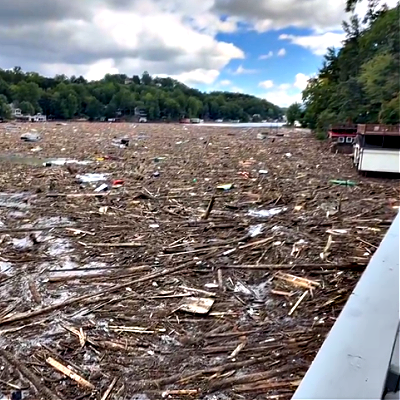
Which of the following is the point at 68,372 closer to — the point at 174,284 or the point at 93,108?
the point at 174,284

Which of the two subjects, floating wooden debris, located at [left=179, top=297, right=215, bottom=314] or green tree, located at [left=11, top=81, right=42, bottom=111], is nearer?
floating wooden debris, located at [left=179, top=297, right=215, bottom=314]

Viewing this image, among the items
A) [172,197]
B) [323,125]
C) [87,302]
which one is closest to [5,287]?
[87,302]

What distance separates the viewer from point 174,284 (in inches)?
148

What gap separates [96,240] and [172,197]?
2680 millimetres

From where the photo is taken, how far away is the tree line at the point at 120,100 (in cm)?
6944

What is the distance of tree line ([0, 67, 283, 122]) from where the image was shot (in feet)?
228

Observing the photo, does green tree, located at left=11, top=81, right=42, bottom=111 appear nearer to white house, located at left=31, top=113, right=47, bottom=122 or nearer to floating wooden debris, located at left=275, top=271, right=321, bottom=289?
white house, located at left=31, top=113, right=47, bottom=122

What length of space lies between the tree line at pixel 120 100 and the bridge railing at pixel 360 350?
59.1 meters

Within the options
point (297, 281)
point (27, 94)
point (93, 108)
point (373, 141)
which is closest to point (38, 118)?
point (27, 94)

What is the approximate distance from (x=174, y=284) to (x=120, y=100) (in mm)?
79959

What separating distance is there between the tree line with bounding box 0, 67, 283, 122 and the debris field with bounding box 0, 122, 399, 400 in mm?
54289

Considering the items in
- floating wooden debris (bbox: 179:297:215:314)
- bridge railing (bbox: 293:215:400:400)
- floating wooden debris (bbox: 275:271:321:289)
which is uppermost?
bridge railing (bbox: 293:215:400:400)

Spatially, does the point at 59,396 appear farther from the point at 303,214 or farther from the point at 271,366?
the point at 303,214

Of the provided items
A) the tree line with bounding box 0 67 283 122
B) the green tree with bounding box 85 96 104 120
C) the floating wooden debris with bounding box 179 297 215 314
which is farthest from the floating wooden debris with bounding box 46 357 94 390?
the green tree with bounding box 85 96 104 120
